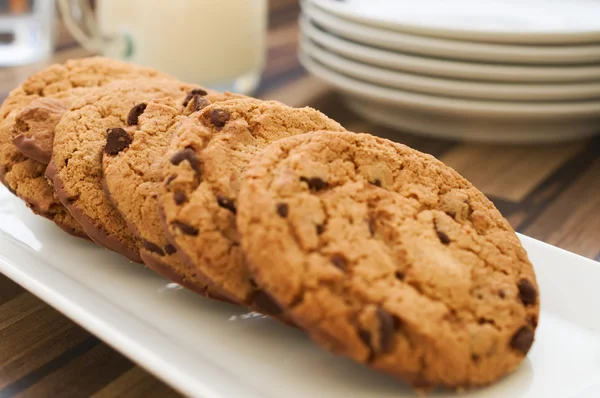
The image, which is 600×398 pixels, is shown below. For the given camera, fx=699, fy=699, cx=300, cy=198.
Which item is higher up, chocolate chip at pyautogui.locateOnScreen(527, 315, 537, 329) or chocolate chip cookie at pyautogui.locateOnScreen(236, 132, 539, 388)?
chocolate chip cookie at pyautogui.locateOnScreen(236, 132, 539, 388)

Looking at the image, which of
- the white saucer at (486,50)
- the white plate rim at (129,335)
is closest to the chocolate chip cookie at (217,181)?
the white plate rim at (129,335)

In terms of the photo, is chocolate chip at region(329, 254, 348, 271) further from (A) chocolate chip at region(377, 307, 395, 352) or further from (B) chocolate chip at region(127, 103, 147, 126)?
(B) chocolate chip at region(127, 103, 147, 126)

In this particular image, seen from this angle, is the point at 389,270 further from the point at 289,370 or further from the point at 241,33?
the point at 241,33

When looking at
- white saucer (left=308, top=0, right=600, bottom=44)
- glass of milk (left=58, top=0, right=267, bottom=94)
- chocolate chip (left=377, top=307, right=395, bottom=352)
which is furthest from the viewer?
glass of milk (left=58, top=0, right=267, bottom=94)

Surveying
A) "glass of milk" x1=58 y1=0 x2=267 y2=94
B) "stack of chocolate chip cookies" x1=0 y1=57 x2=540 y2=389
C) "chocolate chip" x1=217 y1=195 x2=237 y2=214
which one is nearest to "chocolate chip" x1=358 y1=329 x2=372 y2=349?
"stack of chocolate chip cookies" x1=0 y1=57 x2=540 y2=389

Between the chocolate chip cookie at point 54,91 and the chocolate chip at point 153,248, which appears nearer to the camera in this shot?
the chocolate chip at point 153,248

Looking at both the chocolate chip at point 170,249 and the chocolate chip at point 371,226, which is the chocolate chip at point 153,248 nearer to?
the chocolate chip at point 170,249

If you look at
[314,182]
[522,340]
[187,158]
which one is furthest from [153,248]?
[522,340]
